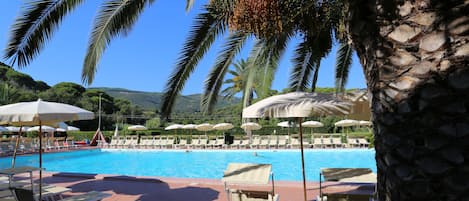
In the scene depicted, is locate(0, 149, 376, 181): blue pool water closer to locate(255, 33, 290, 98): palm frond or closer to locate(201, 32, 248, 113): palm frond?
locate(255, 33, 290, 98): palm frond

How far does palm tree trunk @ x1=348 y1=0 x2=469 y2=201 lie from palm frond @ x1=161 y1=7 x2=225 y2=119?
397 centimetres

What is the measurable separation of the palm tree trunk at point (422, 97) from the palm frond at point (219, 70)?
4.28 metres

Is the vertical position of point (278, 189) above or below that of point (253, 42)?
below

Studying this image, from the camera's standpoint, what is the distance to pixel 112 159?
20.5 metres

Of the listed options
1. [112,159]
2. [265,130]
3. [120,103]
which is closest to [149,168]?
[112,159]

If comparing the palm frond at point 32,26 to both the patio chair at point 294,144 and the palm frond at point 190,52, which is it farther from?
the patio chair at point 294,144

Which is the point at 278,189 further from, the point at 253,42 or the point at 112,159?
the point at 112,159

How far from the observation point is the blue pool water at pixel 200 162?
48.1ft

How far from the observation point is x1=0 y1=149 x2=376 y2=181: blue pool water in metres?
14.7

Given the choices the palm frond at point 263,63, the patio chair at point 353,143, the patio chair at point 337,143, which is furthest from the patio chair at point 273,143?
the palm frond at point 263,63

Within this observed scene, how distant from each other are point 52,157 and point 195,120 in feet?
71.3

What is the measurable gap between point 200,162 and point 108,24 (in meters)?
14.2

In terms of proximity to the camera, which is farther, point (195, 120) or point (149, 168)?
point (195, 120)

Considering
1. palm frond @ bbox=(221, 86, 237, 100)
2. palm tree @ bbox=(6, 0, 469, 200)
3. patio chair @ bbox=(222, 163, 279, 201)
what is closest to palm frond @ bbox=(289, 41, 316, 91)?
patio chair @ bbox=(222, 163, 279, 201)
